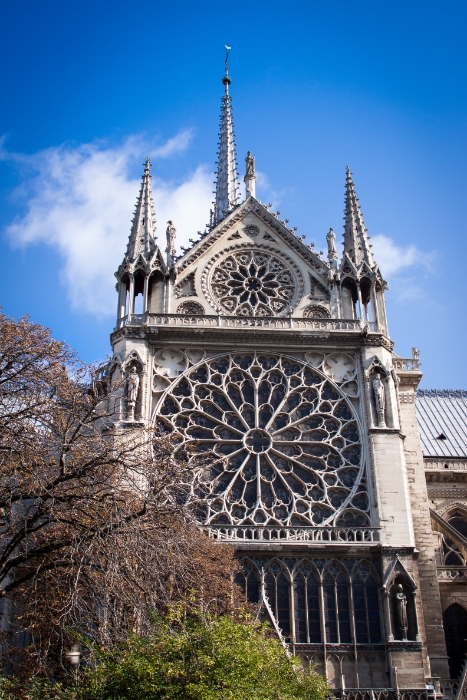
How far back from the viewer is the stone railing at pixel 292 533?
23.5m

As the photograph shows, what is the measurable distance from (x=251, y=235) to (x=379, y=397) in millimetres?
7632

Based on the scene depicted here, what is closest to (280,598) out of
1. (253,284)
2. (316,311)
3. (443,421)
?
(316,311)

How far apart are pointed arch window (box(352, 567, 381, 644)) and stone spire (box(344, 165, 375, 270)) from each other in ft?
34.6

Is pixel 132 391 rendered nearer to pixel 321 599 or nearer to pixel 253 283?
pixel 253 283

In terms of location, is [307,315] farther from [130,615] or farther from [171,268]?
[130,615]

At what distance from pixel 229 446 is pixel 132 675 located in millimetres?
13165

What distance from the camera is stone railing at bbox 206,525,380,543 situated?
2350 cm

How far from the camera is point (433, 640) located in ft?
79.7

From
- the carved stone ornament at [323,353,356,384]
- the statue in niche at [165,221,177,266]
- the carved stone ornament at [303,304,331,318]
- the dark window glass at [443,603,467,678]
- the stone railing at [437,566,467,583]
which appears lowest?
the dark window glass at [443,603,467,678]

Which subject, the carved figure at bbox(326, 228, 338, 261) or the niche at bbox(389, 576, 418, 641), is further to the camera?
the carved figure at bbox(326, 228, 338, 261)

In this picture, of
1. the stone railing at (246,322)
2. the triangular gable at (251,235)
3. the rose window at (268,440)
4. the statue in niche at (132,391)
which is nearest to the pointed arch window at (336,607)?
the rose window at (268,440)

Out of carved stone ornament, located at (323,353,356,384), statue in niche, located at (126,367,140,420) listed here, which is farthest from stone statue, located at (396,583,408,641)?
statue in niche, located at (126,367,140,420)

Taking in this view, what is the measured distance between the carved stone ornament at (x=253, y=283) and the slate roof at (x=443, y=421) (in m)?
9.63

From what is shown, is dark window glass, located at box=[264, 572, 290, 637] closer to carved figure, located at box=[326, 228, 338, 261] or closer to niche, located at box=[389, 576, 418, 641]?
niche, located at box=[389, 576, 418, 641]
